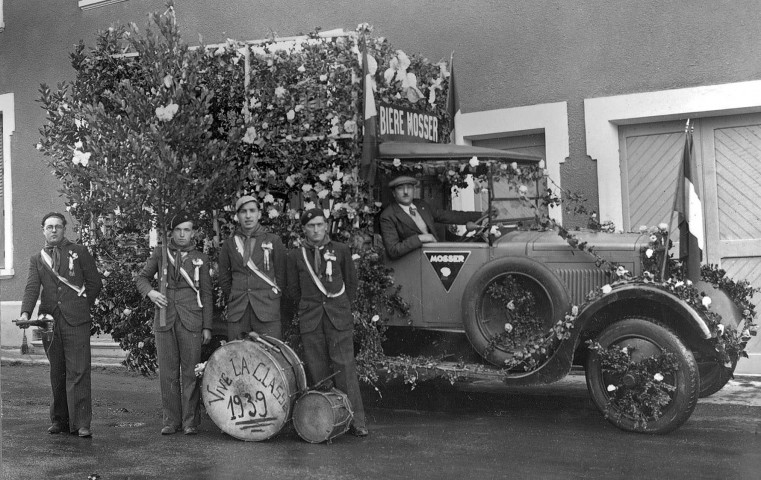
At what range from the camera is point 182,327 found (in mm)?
7430

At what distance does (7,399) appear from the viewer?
9.59 meters

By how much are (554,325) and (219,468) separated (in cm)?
270

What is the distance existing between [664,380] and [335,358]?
7.80 ft

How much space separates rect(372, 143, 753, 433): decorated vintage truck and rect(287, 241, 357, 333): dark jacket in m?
0.69

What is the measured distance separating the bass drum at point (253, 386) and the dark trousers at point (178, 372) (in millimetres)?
284

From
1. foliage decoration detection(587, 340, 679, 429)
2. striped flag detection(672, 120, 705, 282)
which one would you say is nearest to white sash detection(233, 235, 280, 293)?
foliage decoration detection(587, 340, 679, 429)

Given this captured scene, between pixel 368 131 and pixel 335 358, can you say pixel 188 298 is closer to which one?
pixel 335 358

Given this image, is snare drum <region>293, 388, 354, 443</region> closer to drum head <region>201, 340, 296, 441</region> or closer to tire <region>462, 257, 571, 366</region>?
drum head <region>201, 340, 296, 441</region>

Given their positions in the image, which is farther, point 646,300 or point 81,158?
point 81,158

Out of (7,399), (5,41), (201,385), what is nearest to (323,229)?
(201,385)

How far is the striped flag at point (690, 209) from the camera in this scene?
7.16 meters

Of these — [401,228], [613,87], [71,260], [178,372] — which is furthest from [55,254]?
[613,87]

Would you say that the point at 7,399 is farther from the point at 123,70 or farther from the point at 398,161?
the point at 398,161

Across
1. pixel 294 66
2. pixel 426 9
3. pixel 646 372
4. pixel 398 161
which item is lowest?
pixel 646 372
